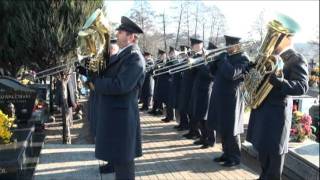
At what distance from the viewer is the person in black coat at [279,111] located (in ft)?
17.7

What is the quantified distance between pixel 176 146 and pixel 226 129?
6.47 feet

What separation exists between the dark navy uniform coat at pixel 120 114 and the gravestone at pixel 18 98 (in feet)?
13.6

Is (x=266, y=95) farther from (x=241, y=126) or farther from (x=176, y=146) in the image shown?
(x=176, y=146)

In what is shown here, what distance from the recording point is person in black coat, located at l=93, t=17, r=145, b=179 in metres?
4.98

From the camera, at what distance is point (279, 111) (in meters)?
5.61

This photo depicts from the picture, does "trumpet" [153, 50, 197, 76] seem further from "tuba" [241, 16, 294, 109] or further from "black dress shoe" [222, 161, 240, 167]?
"tuba" [241, 16, 294, 109]

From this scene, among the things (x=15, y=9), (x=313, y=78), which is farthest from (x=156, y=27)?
(x=15, y=9)

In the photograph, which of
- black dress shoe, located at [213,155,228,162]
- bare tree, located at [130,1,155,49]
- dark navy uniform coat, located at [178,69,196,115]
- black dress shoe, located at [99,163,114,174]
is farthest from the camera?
bare tree, located at [130,1,155,49]

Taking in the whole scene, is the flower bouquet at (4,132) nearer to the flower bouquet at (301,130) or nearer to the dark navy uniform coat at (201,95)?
the dark navy uniform coat at (201,95)

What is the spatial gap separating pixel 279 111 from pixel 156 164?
2.71 metres

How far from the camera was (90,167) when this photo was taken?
713 centimetres

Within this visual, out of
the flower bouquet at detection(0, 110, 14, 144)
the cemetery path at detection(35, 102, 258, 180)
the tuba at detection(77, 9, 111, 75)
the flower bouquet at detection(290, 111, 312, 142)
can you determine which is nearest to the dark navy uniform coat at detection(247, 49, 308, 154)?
the cemetery path at detection(35, 102, 258, 180)

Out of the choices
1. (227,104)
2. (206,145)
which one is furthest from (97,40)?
(206,145)

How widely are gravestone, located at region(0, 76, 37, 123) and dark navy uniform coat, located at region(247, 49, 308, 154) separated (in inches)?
193
